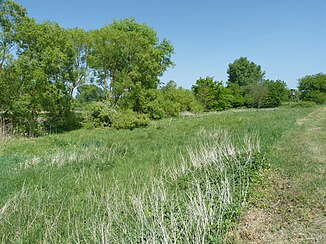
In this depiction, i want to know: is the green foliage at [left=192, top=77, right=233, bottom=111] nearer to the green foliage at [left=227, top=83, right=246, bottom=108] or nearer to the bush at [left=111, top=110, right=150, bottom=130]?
the green foliage at [left=227, top=83, right=246, bottom=108]

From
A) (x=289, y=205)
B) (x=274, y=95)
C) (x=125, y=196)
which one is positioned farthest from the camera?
(x=274, y=95)

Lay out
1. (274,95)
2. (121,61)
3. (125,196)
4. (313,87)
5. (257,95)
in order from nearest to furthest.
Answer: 1. (125,196)
2. (121,61)
3. (313,87)
4. (274,95)
5. (257,95)

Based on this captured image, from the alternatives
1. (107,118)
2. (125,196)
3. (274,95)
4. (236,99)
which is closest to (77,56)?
(107,118)

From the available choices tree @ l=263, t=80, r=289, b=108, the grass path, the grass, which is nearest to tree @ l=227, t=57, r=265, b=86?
tree @ l=263, t=80, r=289, b=108

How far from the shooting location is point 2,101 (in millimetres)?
15109

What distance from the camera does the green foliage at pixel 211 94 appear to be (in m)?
42.4

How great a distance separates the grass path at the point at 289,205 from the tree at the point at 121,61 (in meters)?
17.9

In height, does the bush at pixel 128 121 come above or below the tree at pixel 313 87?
below

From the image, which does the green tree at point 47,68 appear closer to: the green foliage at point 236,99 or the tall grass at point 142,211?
the tall grass at point 142,211

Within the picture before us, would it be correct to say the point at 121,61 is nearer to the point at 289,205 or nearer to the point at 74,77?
the point at 74,77

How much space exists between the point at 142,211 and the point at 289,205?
7.92 feet

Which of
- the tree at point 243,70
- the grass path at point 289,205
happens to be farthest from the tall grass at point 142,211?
the tree at point 243,70

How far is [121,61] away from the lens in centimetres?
2275

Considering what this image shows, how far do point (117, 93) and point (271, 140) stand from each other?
16.5 m
